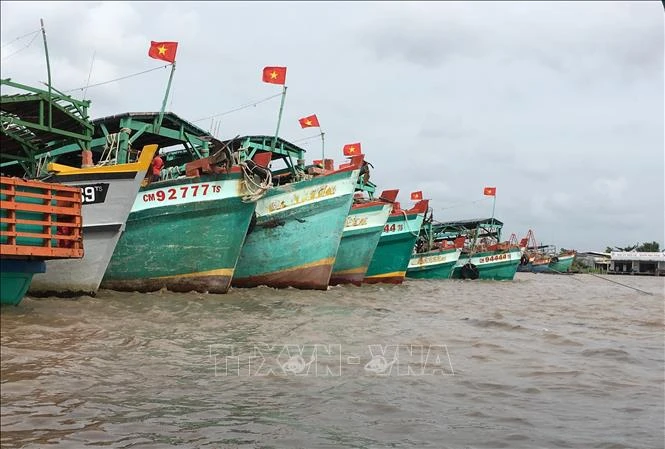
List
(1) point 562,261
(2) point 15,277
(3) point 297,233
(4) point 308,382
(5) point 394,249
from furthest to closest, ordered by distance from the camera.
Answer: (1) point 562,261, (5) point 394,249, (3) point 297,233, (2) point 15,277, (4) point 308,382

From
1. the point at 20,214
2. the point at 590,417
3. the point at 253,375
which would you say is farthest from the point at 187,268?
the point at 590,417

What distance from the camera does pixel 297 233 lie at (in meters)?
15.1

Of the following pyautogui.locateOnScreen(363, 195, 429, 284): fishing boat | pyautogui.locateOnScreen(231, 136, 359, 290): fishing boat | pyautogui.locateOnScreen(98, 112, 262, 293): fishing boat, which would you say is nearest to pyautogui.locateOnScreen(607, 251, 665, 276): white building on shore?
pyautogui.locateOnScreen(363, 195, 429, 284): fishing boat

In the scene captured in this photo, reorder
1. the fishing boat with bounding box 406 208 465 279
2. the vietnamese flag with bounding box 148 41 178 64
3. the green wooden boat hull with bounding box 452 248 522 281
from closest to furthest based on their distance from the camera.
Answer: the vietnamese flag with bounding box 148 41 178 64 → the fishing boat with bounding box 406 208 465 279 → the green wooden boat hull with bounding box 452 248 522 281

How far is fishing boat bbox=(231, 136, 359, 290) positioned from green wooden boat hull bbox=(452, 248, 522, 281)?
2020cm

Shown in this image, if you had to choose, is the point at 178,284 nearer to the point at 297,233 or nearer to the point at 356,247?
the point at 297,233

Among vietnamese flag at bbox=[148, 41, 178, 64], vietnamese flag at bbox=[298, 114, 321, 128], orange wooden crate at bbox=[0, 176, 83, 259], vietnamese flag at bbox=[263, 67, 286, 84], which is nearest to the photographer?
orange wooden crate at bbox=[0, 176, 83, 259]

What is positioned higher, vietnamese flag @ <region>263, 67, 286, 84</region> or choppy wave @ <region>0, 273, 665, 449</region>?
vietnamese flag @ <region>263, 67, 286, 84</region>

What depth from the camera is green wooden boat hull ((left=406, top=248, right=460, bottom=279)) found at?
100 feet

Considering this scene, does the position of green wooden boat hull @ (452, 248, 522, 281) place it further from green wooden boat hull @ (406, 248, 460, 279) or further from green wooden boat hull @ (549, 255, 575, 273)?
green wooden boat hull @ (549, 255, 575, 273)

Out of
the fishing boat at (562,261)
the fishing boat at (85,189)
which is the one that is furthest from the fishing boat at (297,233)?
the fishing boat at (562,261)

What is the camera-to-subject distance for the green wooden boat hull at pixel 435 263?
30500mm

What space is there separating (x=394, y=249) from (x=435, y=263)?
349 inches

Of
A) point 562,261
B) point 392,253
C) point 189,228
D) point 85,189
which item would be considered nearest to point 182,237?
point 189,228
